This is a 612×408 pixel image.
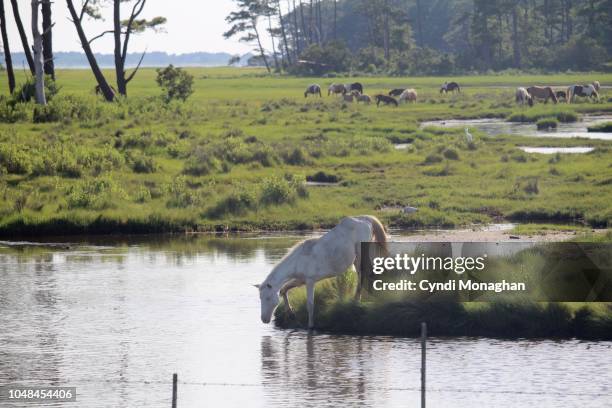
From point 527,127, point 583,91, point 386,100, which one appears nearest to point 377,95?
point 386,100

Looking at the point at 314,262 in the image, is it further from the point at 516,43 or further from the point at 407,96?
the point at 516,43

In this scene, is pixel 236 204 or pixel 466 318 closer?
pixel 466 318

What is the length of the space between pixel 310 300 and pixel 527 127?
1582 inches

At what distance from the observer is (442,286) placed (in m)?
18.6

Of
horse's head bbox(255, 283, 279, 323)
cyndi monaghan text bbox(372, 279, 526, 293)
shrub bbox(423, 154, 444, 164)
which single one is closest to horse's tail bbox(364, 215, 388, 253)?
cyndi monaghan text bbox(372, 279, 526, 293)

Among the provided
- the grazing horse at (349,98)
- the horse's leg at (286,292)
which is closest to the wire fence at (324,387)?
the horse's leg at (286,292)

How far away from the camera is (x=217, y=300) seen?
21.2 m

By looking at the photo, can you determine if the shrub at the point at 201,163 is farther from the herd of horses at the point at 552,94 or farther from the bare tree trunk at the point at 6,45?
the herd of horses at the point at 552,94

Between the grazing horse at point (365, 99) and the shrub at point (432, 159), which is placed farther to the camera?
the grazing horse at point (365, 99)

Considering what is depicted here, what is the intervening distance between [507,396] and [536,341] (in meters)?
2.97

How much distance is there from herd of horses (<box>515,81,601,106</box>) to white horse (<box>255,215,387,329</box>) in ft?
176

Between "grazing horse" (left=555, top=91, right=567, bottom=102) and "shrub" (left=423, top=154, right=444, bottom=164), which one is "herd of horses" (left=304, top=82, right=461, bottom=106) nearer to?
"grazing horse" (left=555, top=91, right=567, bottom=102)

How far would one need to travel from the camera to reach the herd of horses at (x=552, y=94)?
71000 millimetres

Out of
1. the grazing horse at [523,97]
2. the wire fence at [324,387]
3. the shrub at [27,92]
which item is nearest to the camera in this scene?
the wire fence at [324,387]
